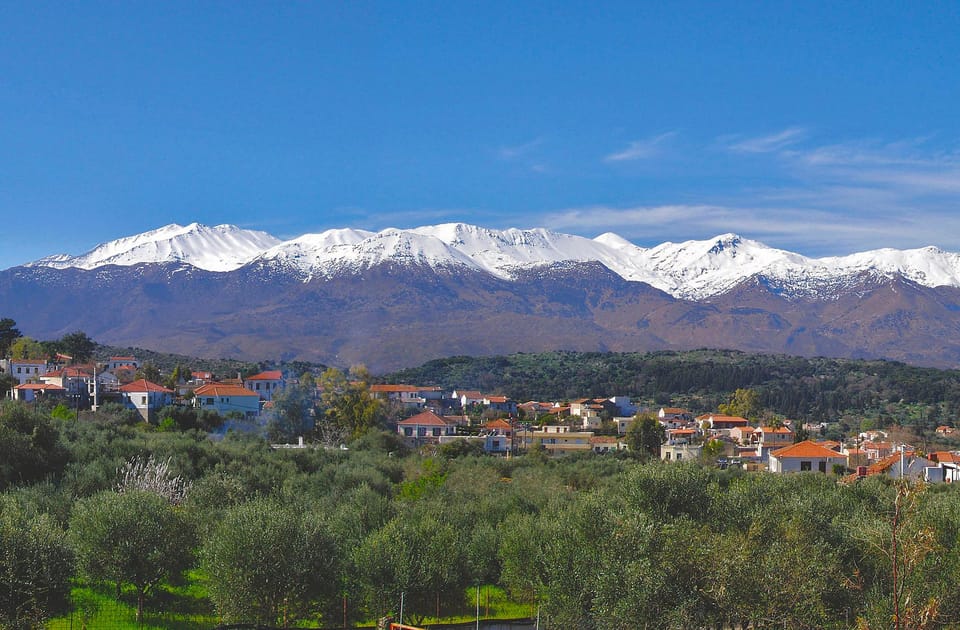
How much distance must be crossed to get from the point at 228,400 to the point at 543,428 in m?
27.6

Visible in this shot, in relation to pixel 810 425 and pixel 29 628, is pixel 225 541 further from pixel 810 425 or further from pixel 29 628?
Answer: pixel 810 425

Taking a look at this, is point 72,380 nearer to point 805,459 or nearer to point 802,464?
point 802,464

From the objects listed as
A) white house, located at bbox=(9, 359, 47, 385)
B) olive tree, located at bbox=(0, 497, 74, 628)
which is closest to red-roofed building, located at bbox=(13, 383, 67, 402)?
white house, located at bbox=(9, 359, 47, 385)

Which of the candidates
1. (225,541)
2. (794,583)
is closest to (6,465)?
(225,541)

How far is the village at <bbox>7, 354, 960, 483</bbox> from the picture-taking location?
64438 mm

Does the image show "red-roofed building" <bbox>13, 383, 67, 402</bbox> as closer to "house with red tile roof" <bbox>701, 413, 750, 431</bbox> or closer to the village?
the village

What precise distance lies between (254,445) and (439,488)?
47.2 feet

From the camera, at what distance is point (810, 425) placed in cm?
10156

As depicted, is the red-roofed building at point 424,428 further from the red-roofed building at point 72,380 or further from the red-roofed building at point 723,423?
the red-roofed building at point 723,423

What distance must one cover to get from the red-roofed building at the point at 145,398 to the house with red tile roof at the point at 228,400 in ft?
11.3

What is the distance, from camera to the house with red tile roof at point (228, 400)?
243 ft

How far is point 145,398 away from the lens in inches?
2692

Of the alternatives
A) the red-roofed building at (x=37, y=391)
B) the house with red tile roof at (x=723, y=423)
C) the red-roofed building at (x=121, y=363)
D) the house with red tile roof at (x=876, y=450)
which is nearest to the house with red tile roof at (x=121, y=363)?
the red-roofed building at (x=121, y=363)

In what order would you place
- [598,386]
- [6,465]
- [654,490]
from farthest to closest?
1. [598,386]
2. [6,465]
3. [654,490]
